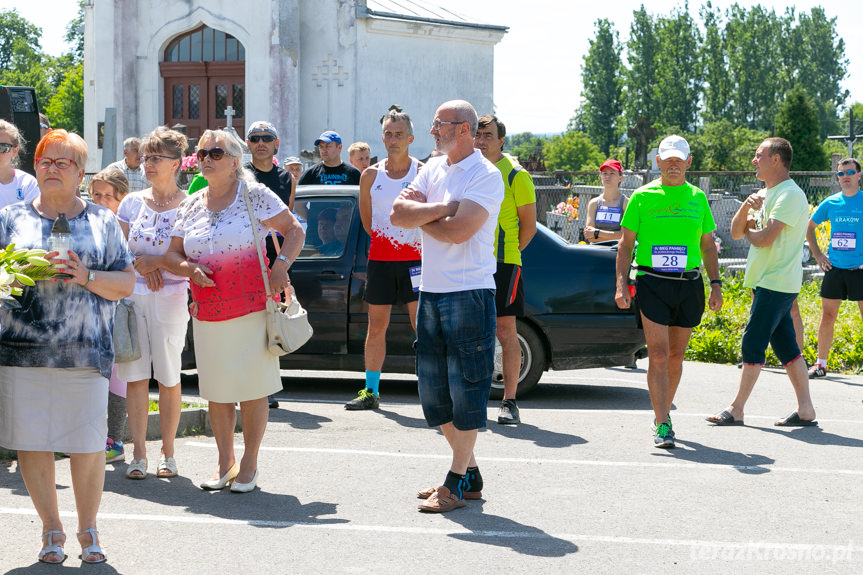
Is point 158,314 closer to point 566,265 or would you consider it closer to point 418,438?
point 418,438

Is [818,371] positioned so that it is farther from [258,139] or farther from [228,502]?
[228,502]

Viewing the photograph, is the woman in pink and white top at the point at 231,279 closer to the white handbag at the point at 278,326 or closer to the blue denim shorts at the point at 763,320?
the white handbag at the point at 278,326

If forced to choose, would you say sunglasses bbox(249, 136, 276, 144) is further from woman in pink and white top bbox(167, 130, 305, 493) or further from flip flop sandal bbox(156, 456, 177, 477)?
flip flop sandal bbox(156, 456, 177, 477)

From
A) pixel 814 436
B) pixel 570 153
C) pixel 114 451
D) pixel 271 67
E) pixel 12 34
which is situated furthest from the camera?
pixel 12 34

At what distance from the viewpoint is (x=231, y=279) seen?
5.97 metres

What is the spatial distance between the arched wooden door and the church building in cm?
2

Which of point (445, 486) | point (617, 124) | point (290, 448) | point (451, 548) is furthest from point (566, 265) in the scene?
point (617, 124)

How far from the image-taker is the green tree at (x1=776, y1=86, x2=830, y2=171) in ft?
218

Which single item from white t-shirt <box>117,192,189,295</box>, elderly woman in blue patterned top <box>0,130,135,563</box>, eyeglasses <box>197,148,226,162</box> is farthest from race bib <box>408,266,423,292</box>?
elderly woman in blue patterned top <box>0,130,135,563</box>

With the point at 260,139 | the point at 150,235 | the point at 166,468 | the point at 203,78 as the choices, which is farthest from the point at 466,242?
the point at 203,78

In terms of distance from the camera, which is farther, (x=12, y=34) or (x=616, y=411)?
(x=12, y=34)

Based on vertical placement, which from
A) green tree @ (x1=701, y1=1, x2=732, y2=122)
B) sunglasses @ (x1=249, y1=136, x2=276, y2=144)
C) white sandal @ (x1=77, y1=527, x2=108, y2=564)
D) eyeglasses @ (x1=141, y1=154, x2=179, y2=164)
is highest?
green tree @ (x1=701, y1=1, x2=732, y2=122)

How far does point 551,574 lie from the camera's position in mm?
4762

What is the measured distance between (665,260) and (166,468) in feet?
11.2
